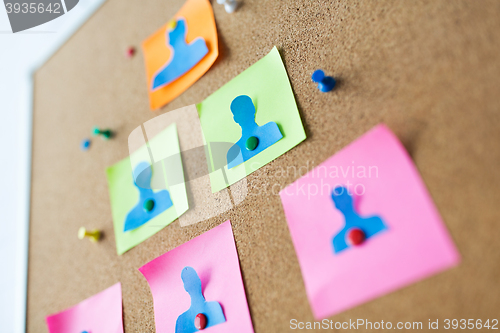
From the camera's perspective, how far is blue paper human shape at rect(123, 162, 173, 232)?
49 cm

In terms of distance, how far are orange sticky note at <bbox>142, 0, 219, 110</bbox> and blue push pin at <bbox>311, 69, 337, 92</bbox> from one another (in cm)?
20

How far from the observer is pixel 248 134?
43 centimetres

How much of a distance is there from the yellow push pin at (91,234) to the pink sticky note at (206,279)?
0.45 feet

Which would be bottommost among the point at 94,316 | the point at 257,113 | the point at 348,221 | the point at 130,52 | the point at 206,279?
the point at 94,316

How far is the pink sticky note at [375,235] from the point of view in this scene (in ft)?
0.96

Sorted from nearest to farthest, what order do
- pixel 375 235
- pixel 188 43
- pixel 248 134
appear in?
pixel 375 235 < pixel 248 134 < pixel 188 43

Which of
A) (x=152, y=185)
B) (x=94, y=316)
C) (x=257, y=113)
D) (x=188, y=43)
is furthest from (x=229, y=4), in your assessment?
(x=94, y=316)

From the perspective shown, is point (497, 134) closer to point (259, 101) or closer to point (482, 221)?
point (482, 221)

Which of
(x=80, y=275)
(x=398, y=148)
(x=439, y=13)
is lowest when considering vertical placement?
(x=80, y=275)

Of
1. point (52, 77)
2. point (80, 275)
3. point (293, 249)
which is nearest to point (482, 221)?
point (293, 249)

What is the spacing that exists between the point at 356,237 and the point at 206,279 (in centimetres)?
21

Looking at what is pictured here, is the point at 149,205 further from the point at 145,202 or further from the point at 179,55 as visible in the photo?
the point at 179,55

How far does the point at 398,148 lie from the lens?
0.32 metres

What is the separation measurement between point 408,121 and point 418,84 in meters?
0.04
